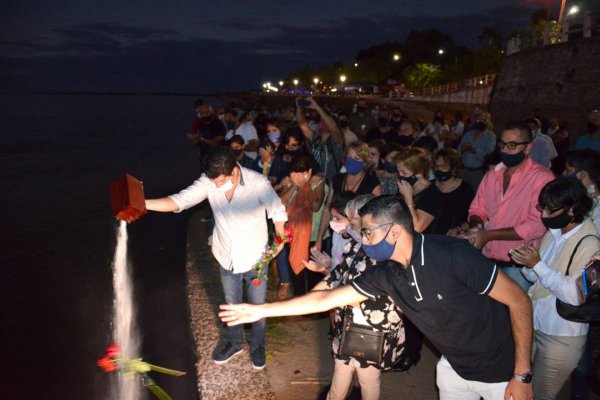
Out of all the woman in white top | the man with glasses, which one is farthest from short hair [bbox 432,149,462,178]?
the woman in white top

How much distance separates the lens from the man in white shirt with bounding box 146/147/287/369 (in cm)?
457

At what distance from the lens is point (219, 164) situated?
13.8 feet

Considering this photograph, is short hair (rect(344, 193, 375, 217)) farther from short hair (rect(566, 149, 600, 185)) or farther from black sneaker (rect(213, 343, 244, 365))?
black sneaker (rect(213, 343, 244, 365))

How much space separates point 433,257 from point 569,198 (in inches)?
49.9

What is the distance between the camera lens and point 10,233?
40.5 feet

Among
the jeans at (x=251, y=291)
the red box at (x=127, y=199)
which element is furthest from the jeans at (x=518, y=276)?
the red box at (x=127, y=199)

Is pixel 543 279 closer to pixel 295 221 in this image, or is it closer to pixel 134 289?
pixel 295 221

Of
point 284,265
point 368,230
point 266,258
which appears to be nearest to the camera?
point 368,230

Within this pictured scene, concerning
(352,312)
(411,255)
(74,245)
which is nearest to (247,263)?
(352,312)

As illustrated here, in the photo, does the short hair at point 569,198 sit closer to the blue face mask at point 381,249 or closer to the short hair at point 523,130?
the short hair at point 523,130

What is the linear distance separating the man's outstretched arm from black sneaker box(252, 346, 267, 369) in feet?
6.73

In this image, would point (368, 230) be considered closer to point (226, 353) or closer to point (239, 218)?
point (239, 218)

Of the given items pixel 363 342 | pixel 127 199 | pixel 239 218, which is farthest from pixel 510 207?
pixel 127 199

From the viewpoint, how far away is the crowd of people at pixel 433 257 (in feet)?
8.79
